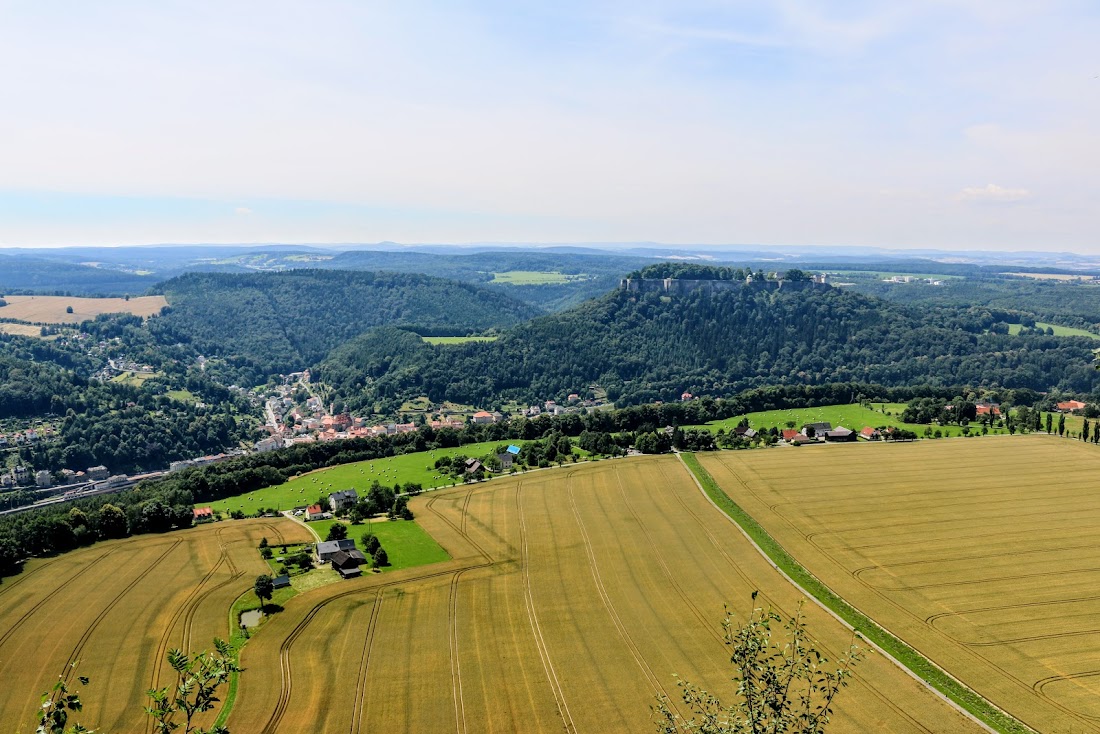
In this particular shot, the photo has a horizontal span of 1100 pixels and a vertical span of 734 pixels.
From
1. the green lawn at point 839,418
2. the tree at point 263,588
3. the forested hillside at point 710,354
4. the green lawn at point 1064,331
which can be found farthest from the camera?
the green lawn at point 1064,331

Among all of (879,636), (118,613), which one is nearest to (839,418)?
(879,636)

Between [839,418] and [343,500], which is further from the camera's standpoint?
[839,418]

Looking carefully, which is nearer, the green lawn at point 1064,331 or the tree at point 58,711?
the tree at point 58,711

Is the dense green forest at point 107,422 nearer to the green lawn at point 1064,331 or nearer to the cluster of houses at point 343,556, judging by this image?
the cluster of houses at point 343,556

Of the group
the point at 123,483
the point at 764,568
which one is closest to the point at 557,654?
the point at 764,568

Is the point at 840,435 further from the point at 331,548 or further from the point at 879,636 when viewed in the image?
the point at 331,548

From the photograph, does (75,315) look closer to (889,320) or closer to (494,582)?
(494,582)

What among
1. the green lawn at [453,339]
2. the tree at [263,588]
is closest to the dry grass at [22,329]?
the green lawn at [453,339]
